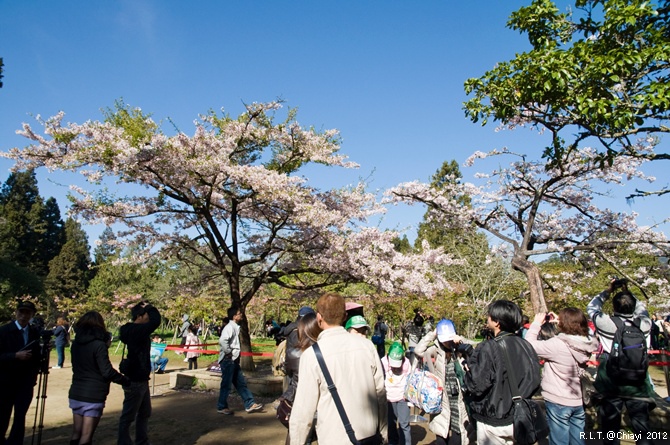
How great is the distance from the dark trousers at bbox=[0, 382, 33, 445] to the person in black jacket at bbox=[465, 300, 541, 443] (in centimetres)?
454

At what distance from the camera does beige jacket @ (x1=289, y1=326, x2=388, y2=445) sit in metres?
2.41

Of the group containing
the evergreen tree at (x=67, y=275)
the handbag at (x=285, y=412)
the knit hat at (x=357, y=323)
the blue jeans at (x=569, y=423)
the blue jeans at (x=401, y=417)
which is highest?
the evergreen tree at (x=67, y=275)

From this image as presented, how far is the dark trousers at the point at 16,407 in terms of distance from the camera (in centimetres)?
435

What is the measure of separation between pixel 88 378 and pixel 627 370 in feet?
16.5

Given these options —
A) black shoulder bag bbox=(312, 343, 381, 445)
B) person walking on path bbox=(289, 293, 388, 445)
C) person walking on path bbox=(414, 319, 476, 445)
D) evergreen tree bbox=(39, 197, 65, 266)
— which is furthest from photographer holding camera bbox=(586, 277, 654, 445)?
evergreen tree bbox=(39, 197, 65, 266)

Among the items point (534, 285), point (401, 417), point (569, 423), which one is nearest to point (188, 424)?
point (401, 417)

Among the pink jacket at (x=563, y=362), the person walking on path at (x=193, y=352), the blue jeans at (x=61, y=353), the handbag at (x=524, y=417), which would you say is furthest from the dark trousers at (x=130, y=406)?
the blue jeans at (x=61, y=353)

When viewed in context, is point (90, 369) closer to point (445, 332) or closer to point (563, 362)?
point (445, 332)

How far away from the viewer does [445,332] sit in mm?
4184

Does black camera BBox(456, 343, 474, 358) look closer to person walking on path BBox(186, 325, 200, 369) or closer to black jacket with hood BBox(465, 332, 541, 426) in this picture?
black jacket with hood BBox(465, 332, 541, 426)

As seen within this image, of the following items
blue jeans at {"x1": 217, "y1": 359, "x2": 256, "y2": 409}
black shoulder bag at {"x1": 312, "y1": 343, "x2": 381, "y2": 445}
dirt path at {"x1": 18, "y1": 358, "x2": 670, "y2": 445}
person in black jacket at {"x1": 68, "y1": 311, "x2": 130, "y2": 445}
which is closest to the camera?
black shoulder bag at {"x1": 312, "y1": 343, "x2": 381, "y2": 445}

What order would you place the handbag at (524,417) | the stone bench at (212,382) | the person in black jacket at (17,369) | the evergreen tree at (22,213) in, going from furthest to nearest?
the evergreen tree at (22,213) → the stone bench at (212,382) → the person in black jacket at (17,369) → the handbag at (524,417)

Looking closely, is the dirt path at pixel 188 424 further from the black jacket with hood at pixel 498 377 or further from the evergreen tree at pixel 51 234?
the evergreen tree at pixel 51 234

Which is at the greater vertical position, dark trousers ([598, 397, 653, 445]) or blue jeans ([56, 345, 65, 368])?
dark trousers ([598, 397, 653, 445])
